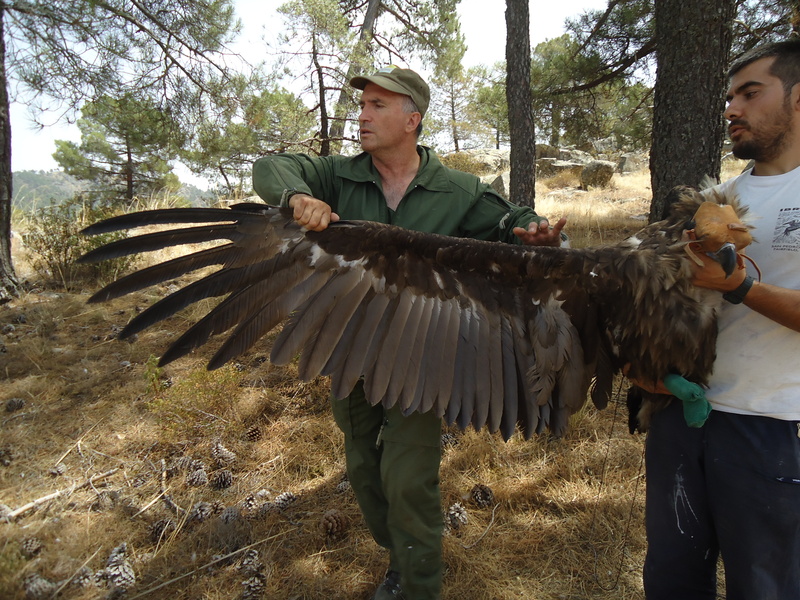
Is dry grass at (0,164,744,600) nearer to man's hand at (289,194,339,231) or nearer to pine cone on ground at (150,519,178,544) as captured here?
pine cone on ground at (150,519,178,544)

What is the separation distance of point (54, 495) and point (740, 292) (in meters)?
3.66

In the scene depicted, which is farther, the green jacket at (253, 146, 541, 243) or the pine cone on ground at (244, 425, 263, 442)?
the pine cone on ground at (244, 425, 263, 442)

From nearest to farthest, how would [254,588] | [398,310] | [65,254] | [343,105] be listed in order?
1. [398,310]
2. [254,588]
3. [65,254]
4. [343,105]

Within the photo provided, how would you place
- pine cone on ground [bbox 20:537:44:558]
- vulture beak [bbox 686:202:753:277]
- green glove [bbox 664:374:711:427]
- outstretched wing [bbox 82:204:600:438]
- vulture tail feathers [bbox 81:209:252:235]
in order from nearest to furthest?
vulture beak [bbox 686:202:753:277] → green glove [bbox 664:374:711:427] → vulture tail feathers [bbox 81:209:252:235] → outstretched wing [bbox 82:204:600:438] → pine cone on ground [bbox 20:537:44:558]

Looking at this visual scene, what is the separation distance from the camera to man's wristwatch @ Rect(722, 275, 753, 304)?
143 cm

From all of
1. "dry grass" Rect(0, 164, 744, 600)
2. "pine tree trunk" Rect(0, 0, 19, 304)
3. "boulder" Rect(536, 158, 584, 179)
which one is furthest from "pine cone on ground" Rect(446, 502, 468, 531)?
"boulder" Rect(536, 158, 584, 179)

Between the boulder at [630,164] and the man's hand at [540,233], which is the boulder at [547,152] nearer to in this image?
the boulder at [630,164]

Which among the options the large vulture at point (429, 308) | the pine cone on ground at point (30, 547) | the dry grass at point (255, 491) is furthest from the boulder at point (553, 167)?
the pine cone on ground at point (30, 547)

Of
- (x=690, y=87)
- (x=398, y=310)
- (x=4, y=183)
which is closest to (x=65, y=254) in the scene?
(x=4, y=183)

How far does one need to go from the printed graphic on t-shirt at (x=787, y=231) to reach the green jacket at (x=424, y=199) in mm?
990

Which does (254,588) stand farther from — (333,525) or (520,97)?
(520,97)

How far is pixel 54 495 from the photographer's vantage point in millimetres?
2885

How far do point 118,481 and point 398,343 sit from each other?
2.37 m

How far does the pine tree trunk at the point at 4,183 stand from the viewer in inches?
241
